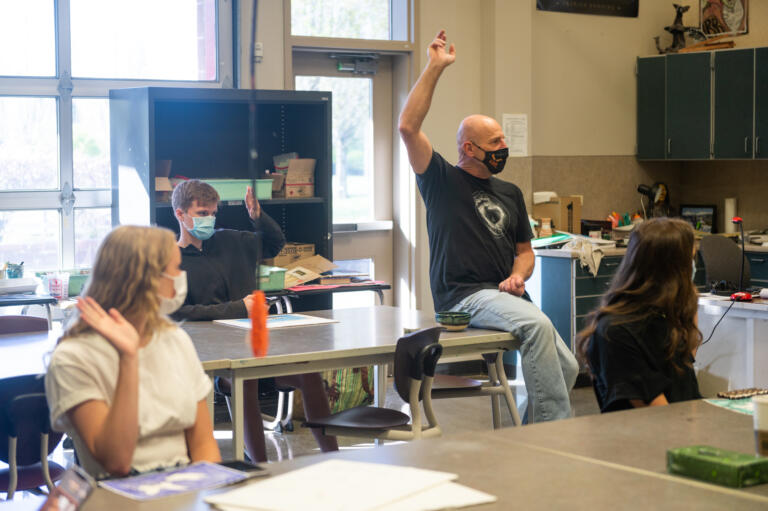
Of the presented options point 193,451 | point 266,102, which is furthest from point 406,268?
point 193,451

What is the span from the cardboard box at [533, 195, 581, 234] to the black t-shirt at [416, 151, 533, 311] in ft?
8.51

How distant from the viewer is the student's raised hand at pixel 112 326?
1.99 meters

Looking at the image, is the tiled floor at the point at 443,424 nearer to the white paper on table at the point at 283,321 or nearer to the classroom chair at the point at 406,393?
the white paper on table at the point at 283,321

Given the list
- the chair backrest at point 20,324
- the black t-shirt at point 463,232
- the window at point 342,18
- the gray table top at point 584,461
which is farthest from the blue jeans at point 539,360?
the window at point 342,18

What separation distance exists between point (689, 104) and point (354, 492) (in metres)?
5.96

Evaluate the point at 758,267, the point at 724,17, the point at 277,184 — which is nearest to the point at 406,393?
the point at 277,184

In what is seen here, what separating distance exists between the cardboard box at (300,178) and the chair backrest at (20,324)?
1.91 metres

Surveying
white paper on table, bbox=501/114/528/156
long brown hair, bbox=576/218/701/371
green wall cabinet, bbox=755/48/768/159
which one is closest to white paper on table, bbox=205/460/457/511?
long brown hair, bbox=576/218/701/371

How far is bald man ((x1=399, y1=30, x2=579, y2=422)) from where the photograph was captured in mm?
3695

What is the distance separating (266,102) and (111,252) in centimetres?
340

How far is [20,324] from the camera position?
12.6 feet

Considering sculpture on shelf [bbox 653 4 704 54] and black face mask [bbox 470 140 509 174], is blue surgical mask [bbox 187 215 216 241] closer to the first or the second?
black face mask [bbox 470 140 509 174]

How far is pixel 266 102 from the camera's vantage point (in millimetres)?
5418

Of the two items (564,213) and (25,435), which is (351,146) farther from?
(25,435)
